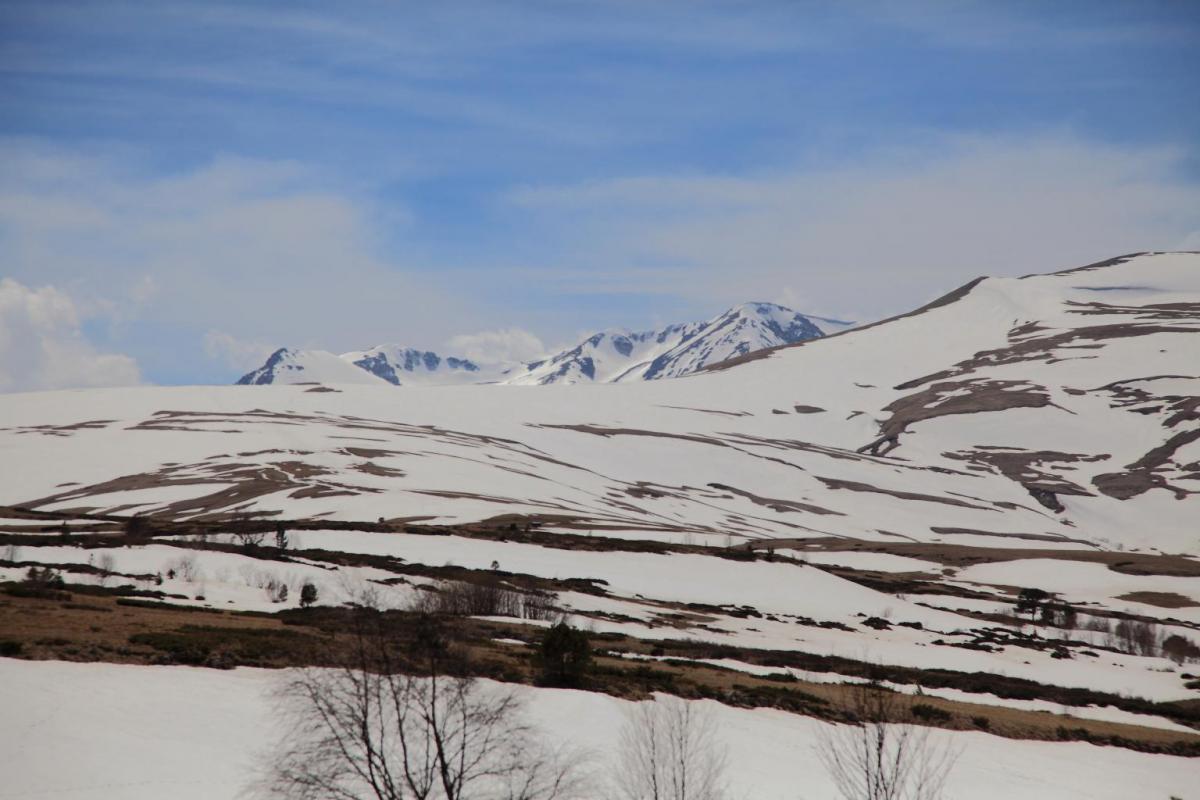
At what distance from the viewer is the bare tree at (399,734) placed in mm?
20719

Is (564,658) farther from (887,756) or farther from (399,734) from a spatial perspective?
(399,734)

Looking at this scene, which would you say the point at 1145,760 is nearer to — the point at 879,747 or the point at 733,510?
the point at 879,747

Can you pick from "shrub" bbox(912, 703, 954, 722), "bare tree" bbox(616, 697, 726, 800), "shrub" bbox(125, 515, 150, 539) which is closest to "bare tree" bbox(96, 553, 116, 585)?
"shrub" bbox(125, 515, 150, 539)

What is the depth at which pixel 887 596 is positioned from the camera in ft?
292

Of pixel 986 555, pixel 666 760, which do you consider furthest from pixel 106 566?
pixel 986 555

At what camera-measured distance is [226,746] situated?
26797mm

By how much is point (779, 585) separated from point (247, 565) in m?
43.8

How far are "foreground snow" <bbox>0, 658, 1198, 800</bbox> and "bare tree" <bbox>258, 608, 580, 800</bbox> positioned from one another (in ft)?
9.31

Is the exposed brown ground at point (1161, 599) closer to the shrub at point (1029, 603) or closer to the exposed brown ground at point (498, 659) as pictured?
the shrub at point (1029, 603)

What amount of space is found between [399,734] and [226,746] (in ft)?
22.2

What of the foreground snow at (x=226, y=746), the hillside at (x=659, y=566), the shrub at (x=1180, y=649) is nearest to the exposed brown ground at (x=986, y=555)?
the hillside at (x=659, y=566)

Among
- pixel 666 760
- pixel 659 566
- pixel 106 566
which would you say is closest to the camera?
pixel 666 760

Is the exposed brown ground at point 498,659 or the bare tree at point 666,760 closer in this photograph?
the bare tree at point 666,760

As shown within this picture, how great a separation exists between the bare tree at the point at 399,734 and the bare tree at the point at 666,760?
2.16 meters
